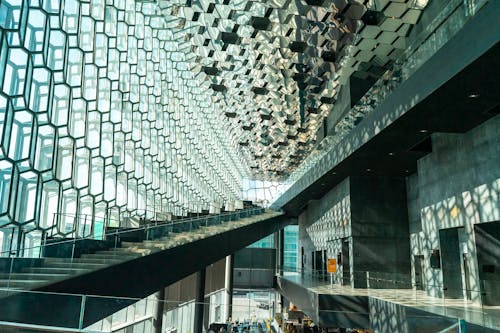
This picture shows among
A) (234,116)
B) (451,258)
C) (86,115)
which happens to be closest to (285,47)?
(86,115)

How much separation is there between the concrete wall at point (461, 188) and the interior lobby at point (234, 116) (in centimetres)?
7

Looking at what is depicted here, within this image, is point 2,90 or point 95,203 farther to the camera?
point 95,203

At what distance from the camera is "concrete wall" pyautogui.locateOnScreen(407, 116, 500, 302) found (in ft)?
35.7

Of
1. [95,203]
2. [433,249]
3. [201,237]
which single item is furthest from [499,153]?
[95,203]

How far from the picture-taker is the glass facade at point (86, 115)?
29.9ft

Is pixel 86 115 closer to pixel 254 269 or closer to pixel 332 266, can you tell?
pixel 332 266

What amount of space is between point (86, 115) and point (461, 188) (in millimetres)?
11397

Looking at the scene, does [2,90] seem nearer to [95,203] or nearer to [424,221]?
[95,203]

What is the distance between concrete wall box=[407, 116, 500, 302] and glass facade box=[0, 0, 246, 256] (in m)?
9.46

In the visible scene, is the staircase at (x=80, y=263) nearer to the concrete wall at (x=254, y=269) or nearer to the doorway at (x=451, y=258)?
the doorway at (x=451, y=258)

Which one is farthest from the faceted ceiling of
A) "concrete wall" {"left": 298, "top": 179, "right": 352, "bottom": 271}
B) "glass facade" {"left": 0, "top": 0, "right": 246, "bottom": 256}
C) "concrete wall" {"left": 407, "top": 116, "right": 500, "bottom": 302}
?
Answer: "concrete wall" {"left": 298, "top": 179, "right": 352, "bottom": 271}

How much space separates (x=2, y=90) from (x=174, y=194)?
46.1ft

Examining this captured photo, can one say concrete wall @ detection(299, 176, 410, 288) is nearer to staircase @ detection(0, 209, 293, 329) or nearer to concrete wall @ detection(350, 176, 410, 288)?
concrete wall @ detection(350, 176, 410, 288)

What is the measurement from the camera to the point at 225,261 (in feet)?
115
